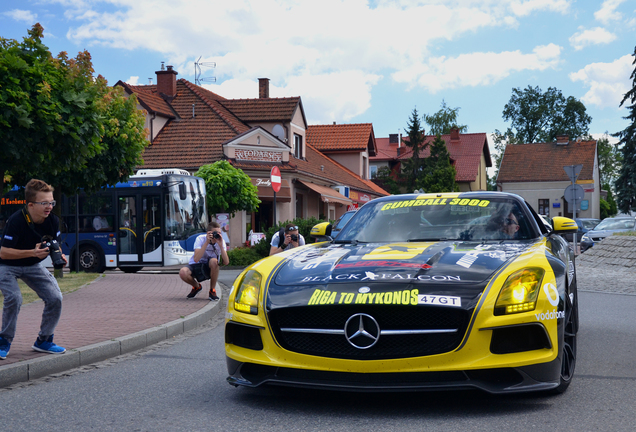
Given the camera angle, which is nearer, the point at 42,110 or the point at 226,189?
the point at 42,110

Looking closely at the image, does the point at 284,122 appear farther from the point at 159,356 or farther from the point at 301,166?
the point at 159,356

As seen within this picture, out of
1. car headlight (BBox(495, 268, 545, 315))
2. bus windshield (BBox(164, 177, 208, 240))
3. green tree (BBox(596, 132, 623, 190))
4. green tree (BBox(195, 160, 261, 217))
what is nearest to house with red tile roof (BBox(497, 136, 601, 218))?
green tree (BBox(596, 132, 623, 190))

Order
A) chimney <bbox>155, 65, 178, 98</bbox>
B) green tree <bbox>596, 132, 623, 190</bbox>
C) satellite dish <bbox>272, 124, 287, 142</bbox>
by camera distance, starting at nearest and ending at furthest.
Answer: satellite dish <bbox>272, 124, 287, 142</bbox> < chimney <bbox>155, 65, 178, 98</bbox> < green tree <bbox>596, 132, 623, 190</bbox>

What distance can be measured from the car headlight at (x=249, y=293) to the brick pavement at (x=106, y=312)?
7.66 feet

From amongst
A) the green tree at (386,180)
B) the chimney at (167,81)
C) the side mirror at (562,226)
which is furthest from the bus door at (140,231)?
the green tree at (386,180)

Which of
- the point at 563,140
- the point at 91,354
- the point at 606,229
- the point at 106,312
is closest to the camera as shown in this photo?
the point at 91,354

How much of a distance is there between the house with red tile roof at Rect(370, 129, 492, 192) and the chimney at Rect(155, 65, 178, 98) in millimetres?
32324

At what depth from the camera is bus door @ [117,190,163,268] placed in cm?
2122

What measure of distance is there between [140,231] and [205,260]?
999cm

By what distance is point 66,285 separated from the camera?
14234mm

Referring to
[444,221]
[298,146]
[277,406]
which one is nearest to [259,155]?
[298,146]

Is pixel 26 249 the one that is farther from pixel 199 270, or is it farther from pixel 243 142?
pixel 243 142

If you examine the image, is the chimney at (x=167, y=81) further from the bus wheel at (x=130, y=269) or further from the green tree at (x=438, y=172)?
the green tree at (x=438, y=172)

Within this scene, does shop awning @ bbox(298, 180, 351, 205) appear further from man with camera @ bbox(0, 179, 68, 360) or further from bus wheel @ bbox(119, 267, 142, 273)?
man with camera @ bbox(0, 179, 68, 360)
